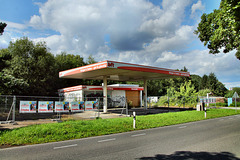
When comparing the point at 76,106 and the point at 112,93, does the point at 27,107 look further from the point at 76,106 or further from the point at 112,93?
the point at 112,93

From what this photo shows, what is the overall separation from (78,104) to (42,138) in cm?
603

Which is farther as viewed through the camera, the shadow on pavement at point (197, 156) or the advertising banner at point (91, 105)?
the advertising banner at point (91, 105)

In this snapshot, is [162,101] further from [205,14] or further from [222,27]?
[222,27]

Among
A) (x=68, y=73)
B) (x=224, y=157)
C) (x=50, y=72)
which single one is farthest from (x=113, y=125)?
(x=50, y=72)

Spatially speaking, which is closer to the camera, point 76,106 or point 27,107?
point 27,107

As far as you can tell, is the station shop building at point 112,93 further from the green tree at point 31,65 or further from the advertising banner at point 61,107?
the advertising banner at point 61,107

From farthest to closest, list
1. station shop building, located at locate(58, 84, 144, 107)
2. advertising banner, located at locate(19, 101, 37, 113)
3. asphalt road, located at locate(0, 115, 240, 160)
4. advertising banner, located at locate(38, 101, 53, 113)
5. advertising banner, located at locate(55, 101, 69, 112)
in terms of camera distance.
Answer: station shop building, located at locate(58, 84, 144, 107) → advertising banner, located at locate(55, 101, 69, 112) → advertising banner, located at locate(38, 101, 53, 113) → advertising banner, located at locate(19, 101, 37, 113) → asphalt road, located at locate(0, 115, 240, 160)

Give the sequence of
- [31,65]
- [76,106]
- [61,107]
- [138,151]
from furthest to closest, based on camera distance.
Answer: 1. [31,65]
2. [76,106]
3. [61,107]
4. [138,151]

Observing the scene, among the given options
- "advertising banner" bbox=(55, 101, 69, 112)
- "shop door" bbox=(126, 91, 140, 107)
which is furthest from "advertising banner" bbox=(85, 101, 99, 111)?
"shop door" bbox=(126, 91, 140, 107)

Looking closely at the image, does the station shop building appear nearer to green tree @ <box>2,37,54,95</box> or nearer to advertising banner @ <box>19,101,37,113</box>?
green tree @ <box>2,37,54,95</box>

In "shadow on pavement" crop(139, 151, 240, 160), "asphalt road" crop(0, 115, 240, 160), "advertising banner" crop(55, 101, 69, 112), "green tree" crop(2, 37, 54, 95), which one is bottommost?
"asphalt road" crop(0, 115, 240, 160)

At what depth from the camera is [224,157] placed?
576cm

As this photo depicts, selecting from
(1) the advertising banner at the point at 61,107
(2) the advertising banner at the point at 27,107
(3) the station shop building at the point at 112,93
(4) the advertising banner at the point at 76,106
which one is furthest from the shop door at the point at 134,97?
(2) the advertising banner at the point at 27,107

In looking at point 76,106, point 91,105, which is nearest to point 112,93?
point 91,105
